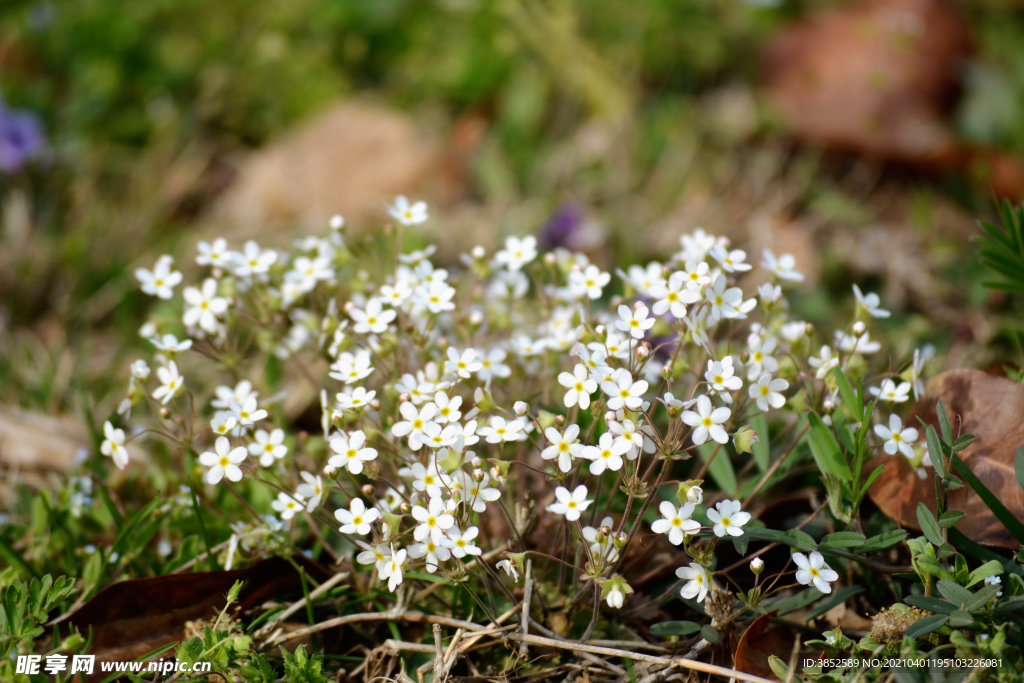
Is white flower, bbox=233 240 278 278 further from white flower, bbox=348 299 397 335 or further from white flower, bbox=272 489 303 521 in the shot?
white flower, bbox=272 489 303 521

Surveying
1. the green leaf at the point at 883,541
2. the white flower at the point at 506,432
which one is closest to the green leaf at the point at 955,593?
the green leaf at the point at 883,541

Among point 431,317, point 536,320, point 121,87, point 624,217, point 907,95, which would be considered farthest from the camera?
point 121,87

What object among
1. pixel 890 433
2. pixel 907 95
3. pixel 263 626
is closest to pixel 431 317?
pixel 263 626

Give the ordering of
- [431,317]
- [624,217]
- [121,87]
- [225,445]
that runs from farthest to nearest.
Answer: [121,87], [624,217], [431,317], [225,445]

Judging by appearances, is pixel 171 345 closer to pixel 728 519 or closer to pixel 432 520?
pixel 432 520

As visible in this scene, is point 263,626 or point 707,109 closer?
point 263,626

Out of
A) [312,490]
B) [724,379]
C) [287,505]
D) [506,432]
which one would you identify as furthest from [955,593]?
[287,505]

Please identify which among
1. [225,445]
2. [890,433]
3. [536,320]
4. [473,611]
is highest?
[225,445]

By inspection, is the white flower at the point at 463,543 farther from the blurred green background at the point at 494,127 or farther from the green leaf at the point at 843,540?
the blurred green background at the point at 494,127

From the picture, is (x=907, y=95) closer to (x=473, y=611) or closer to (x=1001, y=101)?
(x=1001, y=101)
